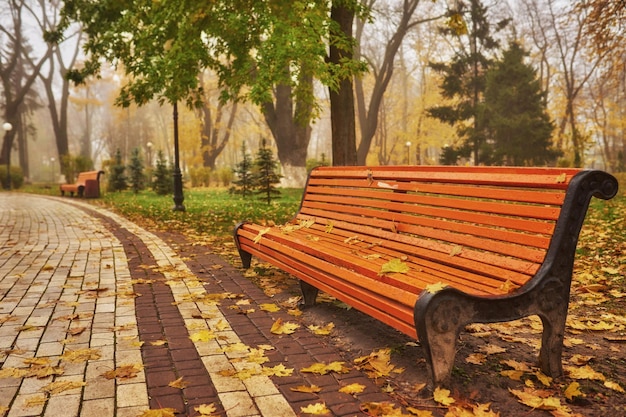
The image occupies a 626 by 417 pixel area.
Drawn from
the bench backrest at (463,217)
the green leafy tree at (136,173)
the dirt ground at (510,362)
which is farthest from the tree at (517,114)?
the bench backrest at (463,217)

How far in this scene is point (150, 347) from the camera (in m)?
3.32

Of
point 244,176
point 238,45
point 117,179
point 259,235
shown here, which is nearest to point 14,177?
point 117,179

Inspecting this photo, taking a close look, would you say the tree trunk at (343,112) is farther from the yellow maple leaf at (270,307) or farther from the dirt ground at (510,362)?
the yellow maple leaf at (270,307)

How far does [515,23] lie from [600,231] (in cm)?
2844

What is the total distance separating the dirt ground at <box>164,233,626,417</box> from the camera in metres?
2.50

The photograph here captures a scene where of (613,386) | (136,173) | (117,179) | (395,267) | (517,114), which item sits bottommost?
(613,386)

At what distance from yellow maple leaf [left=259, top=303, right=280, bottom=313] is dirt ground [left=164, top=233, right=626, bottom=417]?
189 millimetres

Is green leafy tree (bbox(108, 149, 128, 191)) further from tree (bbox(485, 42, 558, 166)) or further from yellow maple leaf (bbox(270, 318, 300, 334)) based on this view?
yellow maple leaf (bbox(270, 318, 300, 334))

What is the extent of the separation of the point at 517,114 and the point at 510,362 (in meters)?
27.5

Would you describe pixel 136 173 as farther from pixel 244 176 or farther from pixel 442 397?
pixel 442 397

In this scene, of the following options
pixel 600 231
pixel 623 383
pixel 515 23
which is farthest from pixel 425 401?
pixel 515 23

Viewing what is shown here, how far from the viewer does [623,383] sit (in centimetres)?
275

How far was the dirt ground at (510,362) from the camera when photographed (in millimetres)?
2502

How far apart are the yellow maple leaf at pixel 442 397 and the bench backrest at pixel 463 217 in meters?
0.51
